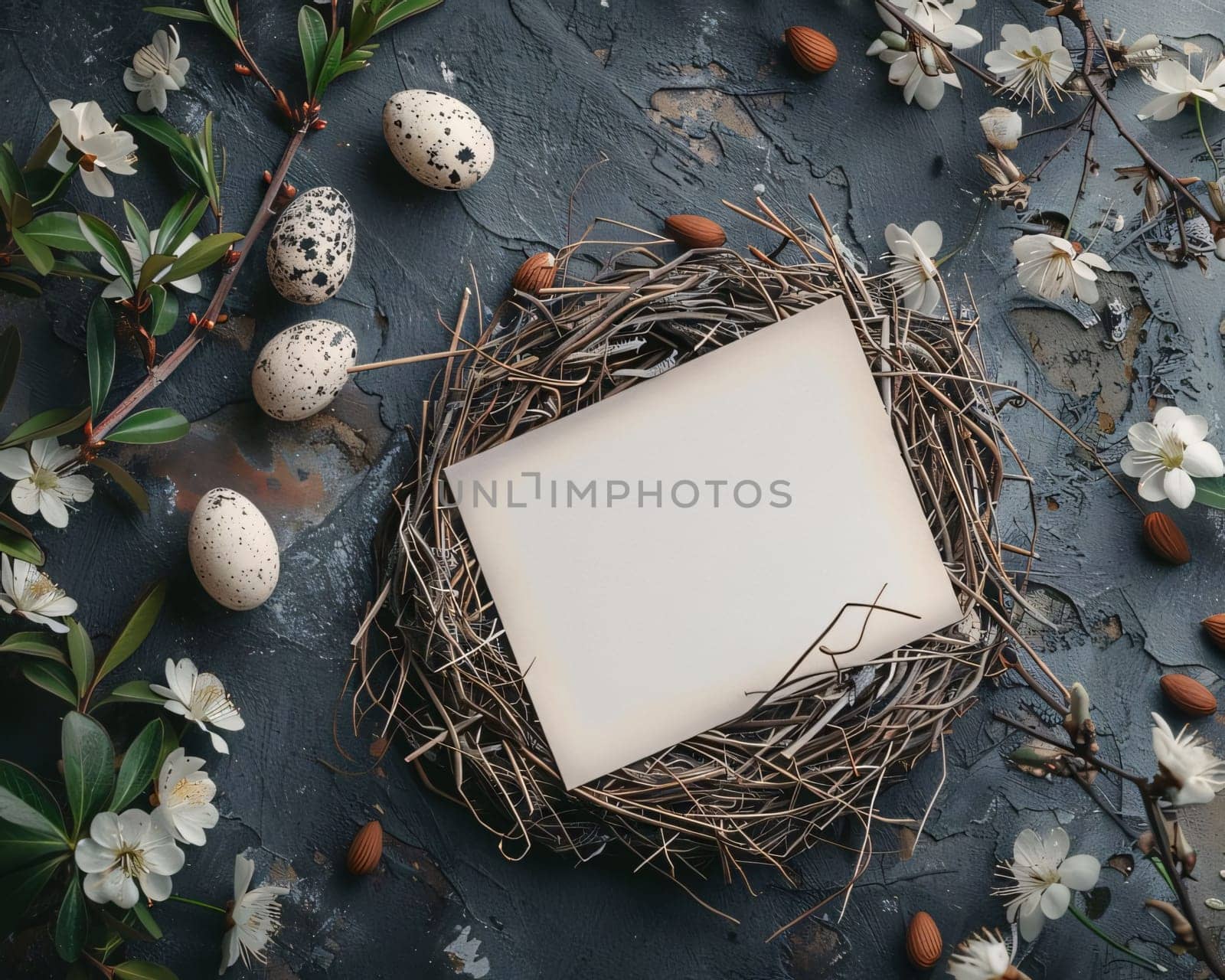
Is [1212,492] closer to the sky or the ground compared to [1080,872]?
closer to the sky

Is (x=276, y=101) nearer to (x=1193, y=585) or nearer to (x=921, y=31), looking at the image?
(x=921, y=31)

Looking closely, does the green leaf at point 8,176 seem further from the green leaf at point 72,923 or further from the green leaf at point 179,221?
the green leaf at point 72,923

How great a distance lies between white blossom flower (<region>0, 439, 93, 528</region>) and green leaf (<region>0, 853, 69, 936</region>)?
12.7 inches

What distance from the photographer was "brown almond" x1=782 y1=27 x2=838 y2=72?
100cm

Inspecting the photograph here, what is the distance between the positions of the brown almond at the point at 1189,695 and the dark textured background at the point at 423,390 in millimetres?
29

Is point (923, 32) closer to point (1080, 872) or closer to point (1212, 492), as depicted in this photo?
point (1212, 492)

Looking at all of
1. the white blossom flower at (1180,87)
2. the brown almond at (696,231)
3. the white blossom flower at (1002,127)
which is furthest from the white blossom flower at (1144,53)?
the brown almond at (696,231)

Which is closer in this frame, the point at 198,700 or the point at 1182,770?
the point at 1182,770

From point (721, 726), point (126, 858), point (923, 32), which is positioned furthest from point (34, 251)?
point (923, 32)

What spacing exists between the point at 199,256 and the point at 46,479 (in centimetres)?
27

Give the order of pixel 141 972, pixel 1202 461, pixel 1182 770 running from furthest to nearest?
pixel 1202 461, pixel 141 972, pixel 1182 770

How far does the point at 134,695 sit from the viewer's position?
2.91ft

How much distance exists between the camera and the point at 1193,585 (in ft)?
3.39

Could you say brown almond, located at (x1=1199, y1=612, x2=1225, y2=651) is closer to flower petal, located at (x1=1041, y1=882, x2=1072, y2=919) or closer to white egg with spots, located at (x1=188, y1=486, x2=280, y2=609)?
flower petal, located at (x1=1041, y1=882, x2=1072, y2=919)
